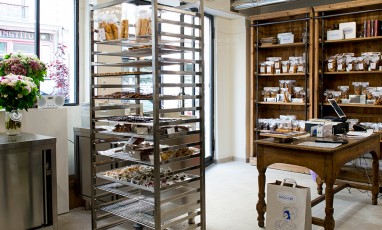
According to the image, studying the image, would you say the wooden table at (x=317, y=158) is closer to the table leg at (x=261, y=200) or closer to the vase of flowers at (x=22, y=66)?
the table leg at (x=261, y=200)

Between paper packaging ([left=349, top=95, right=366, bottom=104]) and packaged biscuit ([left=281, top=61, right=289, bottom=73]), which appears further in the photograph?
packaged biscuit ([left=281, top=61, right=289, bottom=73])

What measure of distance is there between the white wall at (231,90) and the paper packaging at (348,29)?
5.37ft

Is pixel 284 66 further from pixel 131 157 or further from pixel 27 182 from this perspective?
pixel 27 182

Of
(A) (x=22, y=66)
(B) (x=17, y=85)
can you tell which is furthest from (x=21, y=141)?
(A) (x=22, y=66)

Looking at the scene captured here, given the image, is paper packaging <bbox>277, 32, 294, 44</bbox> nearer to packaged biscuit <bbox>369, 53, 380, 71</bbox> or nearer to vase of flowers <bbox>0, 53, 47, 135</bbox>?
packaged biscuit <bbox>369, 53, 380, 71</bbox>

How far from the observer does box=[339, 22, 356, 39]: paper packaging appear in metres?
5.21

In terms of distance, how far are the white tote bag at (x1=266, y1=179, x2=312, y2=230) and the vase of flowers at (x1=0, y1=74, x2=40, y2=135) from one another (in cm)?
220

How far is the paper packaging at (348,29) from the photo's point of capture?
17.1 ft

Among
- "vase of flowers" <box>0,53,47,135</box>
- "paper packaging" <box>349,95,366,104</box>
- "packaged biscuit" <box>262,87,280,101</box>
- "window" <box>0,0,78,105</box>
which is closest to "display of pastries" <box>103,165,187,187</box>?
"vase of flowers" <box>0,53,47,135</box>

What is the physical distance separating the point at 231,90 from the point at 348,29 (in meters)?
2.19

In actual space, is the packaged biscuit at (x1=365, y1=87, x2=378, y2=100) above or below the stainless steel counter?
above

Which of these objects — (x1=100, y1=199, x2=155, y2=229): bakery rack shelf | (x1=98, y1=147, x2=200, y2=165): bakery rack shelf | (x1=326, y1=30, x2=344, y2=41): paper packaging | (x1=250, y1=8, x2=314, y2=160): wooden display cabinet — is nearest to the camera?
(x1=98, y1=147, x2=200, y2=165): bakery rack shelf

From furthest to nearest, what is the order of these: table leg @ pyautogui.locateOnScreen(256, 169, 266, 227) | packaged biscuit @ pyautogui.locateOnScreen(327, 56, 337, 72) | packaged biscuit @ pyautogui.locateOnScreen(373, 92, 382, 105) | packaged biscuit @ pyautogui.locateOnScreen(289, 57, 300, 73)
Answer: packaged biscuit @ pyautogui.locateOnScreen(289, 57, 300, 73) < packaged biscuit @ pyautogui.locateOnScreen(327, 56, 337, 72) < packaged biscuit @ pyautogui.locateOnScreen(373, 92, 382, 105) < table leg @ pyautogui.locateOnScreen(256, 169, 266, 227)

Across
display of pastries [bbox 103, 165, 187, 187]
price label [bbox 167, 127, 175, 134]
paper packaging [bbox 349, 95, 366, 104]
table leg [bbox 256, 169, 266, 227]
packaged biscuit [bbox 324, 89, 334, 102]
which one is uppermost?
packaged biscuit [bbox 324, 89, 334, 102]
